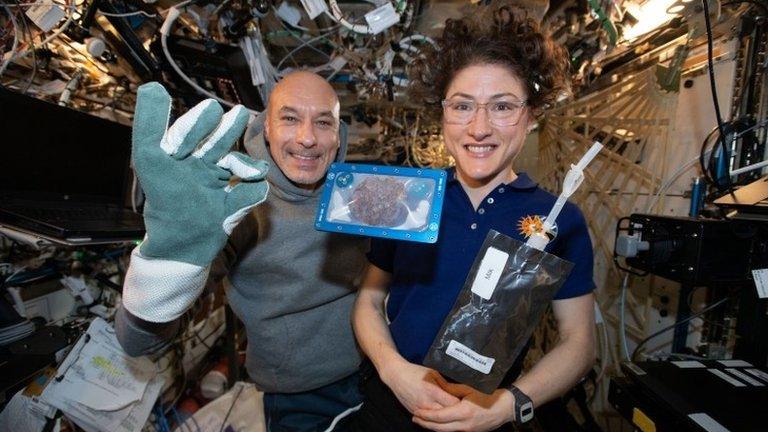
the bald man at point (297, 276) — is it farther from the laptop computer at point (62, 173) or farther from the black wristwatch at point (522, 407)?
the black wristwatch at point (522, 407)

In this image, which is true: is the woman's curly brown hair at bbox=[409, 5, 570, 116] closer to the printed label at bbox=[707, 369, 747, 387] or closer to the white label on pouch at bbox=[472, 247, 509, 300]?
the white label on pouch at bbox=[472, 247, 509, 300]

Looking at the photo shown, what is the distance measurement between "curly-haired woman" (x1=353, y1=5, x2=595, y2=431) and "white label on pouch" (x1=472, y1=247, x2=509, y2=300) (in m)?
0.23

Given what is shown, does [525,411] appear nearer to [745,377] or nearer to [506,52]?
[745,377]

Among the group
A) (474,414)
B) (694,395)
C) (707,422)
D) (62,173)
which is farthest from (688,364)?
(62,173)

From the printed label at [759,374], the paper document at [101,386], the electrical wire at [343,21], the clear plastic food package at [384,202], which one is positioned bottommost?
the paper document at [101,386]

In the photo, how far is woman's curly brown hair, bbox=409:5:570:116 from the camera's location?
1015mm

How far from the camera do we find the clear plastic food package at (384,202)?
0.77 metres

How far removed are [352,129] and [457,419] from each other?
10.2 ft

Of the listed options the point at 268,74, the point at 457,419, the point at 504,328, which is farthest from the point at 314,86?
the point at 457,419

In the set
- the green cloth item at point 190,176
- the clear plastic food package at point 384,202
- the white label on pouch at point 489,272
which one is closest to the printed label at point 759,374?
the white label on pouch at point 489,272

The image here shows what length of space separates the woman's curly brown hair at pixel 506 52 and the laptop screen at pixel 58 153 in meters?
1.60

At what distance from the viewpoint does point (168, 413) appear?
2297mm

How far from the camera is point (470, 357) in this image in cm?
73

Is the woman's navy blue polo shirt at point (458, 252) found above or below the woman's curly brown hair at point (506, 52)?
below
